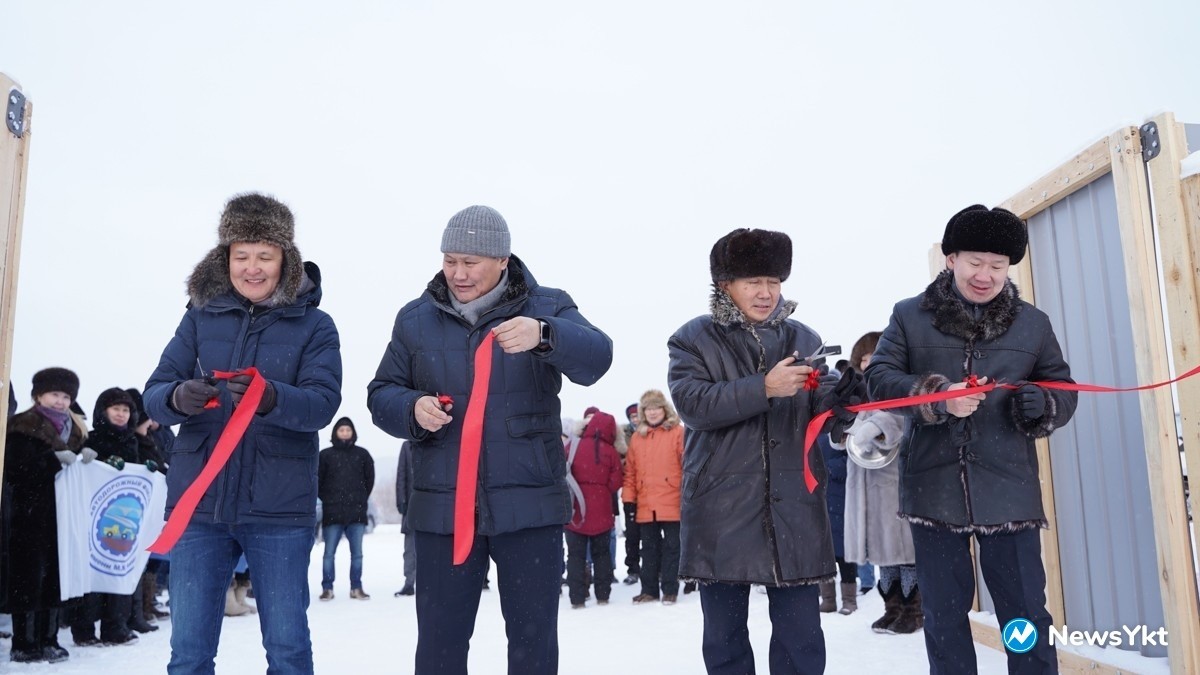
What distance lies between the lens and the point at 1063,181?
447cm

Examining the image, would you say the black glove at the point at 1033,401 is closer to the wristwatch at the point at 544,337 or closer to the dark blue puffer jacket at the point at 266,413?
the wristwatch at the point at 544,337

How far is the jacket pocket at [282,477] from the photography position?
10.3 feet

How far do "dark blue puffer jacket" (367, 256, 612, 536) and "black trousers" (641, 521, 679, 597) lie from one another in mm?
6399

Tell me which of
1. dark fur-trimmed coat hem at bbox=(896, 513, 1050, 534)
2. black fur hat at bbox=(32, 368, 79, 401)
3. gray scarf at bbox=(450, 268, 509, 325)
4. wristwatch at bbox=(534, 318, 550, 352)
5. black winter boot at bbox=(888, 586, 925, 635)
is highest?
black fur hat at bbox=(32, 368, 79, 401)

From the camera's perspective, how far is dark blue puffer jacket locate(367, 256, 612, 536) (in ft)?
9.76

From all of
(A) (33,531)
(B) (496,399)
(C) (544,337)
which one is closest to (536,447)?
(B) (496,399)

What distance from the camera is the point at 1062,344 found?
468 centimetres

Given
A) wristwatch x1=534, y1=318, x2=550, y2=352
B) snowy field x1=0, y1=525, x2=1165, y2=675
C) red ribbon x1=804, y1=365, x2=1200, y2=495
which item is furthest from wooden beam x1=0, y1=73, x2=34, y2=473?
red ribbon x1=804, y1=365, x2=1200, y2=495

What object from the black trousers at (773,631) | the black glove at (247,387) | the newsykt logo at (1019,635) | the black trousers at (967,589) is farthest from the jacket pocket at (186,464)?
the newsykt logo at (1019,635)

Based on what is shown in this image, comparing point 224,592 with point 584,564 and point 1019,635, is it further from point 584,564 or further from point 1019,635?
point 584,564

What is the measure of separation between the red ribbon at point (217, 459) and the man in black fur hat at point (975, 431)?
2148 millimetres

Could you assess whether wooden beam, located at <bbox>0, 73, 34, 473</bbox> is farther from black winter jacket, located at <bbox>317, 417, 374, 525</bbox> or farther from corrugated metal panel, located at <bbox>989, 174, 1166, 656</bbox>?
black winter jacket, located at <bbox>317, 417, 374, 525</bbox>

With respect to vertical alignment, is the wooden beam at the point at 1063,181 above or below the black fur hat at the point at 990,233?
above

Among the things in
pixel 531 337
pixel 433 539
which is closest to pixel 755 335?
pixel 531 337
